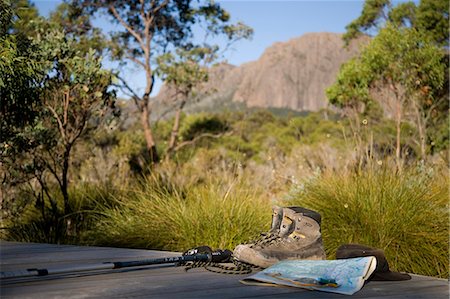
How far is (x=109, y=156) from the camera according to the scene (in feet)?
44.4

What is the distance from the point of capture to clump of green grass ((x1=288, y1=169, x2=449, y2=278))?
3.34 meters

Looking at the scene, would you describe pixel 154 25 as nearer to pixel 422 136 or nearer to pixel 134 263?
pixel 422 136

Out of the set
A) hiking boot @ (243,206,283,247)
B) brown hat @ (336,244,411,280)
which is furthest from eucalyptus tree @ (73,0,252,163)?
brown hat @ (336,244,411,280)

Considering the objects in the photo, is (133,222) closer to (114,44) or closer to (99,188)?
(99,188)

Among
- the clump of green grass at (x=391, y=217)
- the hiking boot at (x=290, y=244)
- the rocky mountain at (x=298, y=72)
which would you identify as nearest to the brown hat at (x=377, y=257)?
the hiking boot at (x=290, y=244)

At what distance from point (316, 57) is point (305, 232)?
6038 cm

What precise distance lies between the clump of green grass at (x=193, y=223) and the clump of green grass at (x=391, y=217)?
1.26ft

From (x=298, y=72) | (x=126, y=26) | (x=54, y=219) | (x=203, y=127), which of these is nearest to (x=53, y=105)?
(x=54, y=219)

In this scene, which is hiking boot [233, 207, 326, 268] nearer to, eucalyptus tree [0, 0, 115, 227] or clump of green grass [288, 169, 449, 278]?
clump of green grass [288, 169, 449, 278]

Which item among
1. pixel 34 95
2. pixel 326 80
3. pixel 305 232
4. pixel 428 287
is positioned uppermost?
pixel 326 80

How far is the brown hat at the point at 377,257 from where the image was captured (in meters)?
2.16

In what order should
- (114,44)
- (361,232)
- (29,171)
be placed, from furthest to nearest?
1. (114,44)
2. (29,171)
3. (361,232)

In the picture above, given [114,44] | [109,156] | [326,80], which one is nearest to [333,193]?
[109,156]

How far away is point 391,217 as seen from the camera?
3.47m
